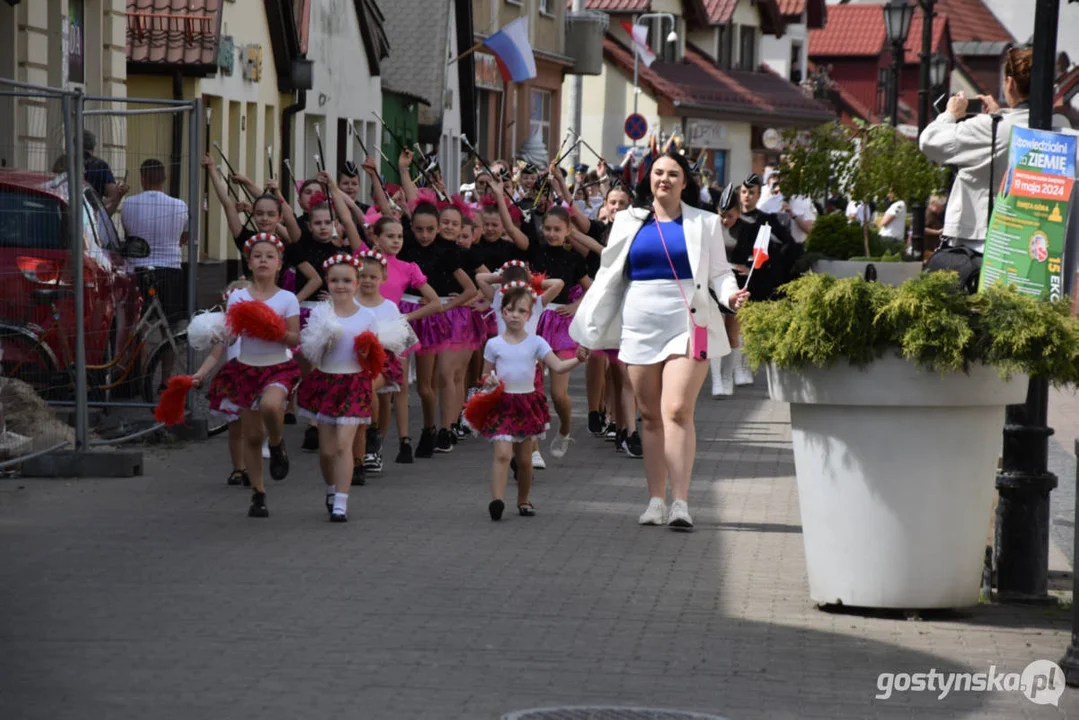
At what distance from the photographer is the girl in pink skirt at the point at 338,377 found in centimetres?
1069

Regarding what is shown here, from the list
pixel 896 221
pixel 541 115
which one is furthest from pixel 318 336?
pixel 541 115

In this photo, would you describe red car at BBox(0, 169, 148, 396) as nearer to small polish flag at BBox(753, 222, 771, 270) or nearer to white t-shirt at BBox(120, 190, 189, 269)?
white t-shirt at BBox(120, 190, 189, 269)

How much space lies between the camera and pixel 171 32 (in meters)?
26.4

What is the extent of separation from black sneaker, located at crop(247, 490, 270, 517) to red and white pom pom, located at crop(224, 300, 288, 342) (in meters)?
→ 0.84

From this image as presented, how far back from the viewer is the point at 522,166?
2292 centimetres

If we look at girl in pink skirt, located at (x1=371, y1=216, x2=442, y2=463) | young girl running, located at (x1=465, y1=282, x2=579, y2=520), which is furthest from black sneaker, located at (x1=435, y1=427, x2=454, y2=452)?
young girl running, located at (x1=465, y1=282, x2=579, y2=520)

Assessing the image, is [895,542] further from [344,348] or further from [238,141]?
[238,141]

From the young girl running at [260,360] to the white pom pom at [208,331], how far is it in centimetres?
10

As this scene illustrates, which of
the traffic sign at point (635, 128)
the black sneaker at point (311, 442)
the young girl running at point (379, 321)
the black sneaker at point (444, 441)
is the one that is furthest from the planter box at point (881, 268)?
the traffic sign at point (635, 128)

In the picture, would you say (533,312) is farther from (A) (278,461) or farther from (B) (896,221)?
(B) (896,221)

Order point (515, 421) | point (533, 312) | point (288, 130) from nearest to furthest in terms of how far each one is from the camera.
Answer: point (515, 421) < point (533, 312) < point (288, 130)

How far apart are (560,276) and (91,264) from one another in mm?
3660

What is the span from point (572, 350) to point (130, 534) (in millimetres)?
5325

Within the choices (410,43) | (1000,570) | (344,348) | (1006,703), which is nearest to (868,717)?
(1006,703)
